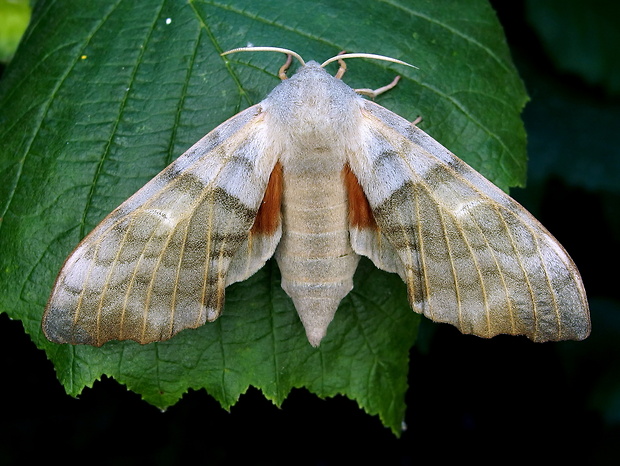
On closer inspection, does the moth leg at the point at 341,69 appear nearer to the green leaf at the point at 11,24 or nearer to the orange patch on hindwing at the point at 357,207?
the orange patch on hindwing at the point at 357,207

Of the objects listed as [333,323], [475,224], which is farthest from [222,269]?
[475,224]

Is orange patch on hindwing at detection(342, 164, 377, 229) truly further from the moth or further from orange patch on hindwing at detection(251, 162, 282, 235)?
orange patch on hindwing at detection(251, 162, 282, 235)

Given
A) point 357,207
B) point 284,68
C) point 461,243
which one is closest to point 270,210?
point 357,207

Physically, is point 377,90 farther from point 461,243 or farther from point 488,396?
point 488,396

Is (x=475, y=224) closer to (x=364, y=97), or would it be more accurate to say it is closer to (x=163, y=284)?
(x=364, y=97)

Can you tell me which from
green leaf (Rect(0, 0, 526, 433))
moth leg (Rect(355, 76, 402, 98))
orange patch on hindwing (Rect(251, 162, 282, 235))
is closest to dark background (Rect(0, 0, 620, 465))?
green leaf (Rect(0, 0, 526, 433))

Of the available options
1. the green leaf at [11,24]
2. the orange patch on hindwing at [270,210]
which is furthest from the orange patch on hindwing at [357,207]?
the green leaf at [11,24]
